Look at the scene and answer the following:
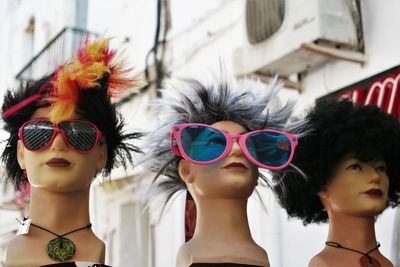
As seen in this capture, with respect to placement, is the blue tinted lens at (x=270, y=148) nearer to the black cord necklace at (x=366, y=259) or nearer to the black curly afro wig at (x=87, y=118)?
the black cord necklace at (x=366, y=259)

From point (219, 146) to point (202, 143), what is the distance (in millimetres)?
66

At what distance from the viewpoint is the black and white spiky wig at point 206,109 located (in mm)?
2668

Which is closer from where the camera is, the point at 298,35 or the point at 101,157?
the point at 101,157

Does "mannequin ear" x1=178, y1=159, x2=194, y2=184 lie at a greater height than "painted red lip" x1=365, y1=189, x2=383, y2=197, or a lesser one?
greater

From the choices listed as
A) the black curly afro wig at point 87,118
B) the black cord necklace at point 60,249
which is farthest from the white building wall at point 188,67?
the black cord necklace at point 60,249

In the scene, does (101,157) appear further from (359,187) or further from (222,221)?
(359,187)

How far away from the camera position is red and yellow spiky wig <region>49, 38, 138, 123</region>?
2.59m

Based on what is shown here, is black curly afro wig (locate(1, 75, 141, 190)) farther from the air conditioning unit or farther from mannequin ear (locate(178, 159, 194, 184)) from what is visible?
the air conditioning unit

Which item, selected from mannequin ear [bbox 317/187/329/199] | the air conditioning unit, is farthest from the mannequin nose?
the air conditioning unit

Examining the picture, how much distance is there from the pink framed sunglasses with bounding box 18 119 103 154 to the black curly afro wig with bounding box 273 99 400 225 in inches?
32.7

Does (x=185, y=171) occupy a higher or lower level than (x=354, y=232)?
higher

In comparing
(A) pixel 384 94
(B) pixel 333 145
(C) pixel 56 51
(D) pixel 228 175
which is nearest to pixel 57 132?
(D) pixel 228 175

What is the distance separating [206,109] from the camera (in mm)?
2666

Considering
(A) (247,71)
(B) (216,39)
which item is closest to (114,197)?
(B) (216,39)
